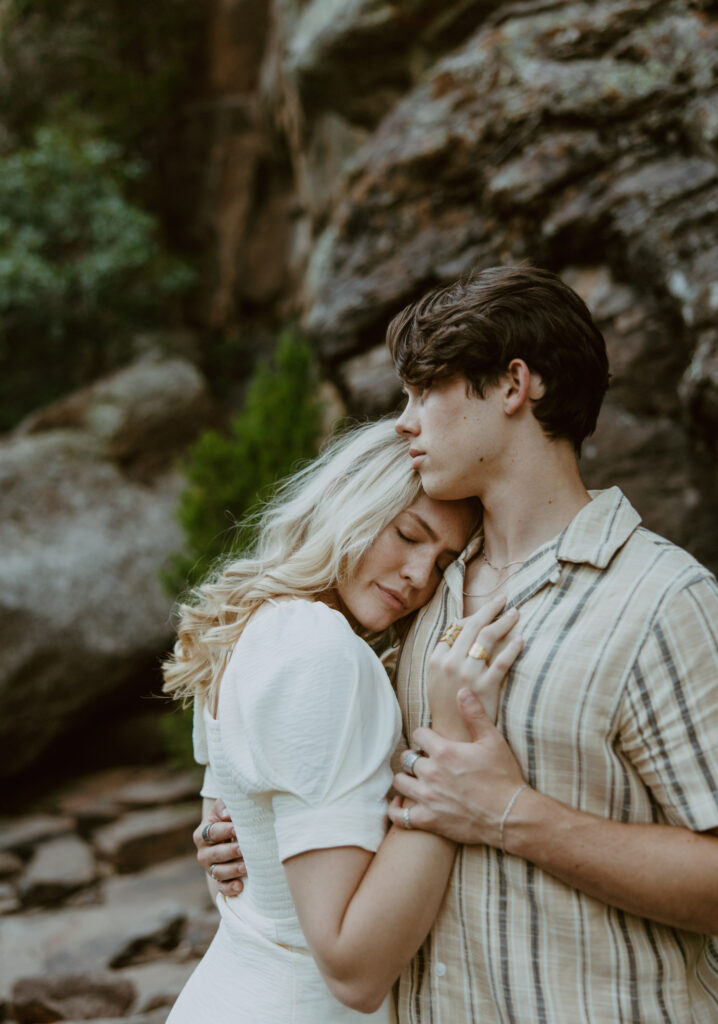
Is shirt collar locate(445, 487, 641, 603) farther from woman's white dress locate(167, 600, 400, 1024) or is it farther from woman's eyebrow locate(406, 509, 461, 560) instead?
woman's white dress locate(167, 600, 400, 1024)

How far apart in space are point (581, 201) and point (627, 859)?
3.51 meters

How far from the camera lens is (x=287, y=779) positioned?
1706mm

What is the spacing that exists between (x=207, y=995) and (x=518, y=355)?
1.58 metres

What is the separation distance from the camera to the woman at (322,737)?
1665 millimetres

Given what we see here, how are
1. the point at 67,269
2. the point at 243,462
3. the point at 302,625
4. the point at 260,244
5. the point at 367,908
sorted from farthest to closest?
1. the point at 260,244
2. the point at 67,269
3. the point at 243,462
4. the point at 302,625
5. the point at 367,908

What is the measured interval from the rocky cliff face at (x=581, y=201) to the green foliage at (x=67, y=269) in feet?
10.9

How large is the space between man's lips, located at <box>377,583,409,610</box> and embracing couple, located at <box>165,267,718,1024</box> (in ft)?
0.09

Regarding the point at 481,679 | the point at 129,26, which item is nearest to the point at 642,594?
the point at 481,679

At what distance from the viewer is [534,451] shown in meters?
2.07

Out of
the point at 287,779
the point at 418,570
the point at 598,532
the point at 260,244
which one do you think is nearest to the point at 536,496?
the point at 598,532

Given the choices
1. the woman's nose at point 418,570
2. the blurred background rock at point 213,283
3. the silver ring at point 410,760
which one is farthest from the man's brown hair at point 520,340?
the blurred background rock at point 213,283

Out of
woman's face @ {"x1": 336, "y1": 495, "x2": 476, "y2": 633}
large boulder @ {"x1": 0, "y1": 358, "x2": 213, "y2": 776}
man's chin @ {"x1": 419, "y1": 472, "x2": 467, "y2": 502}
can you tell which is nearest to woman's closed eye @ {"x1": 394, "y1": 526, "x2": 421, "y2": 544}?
woman's face @ {"x1": 336, "y1": 495, "x2": 476, "y2": 633}

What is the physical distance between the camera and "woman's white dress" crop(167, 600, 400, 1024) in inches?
66.7

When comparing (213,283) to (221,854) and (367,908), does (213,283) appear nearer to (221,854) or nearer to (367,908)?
(221,854)
